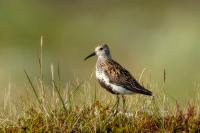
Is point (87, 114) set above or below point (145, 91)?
below

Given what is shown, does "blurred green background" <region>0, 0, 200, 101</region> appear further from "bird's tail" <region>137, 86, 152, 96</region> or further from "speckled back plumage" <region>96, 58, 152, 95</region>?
"bird's tail" <region>137, 86, 152, 96</region>

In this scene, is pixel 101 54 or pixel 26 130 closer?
pixel 26 130

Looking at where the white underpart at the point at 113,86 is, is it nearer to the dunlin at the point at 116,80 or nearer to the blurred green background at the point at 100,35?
the dunlin at the point at 116,80

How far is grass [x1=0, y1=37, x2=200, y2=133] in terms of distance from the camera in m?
14.4

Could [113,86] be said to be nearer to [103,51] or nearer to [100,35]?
[103,51]

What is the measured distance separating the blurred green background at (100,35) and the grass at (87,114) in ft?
29.5

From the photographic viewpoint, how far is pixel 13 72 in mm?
27344

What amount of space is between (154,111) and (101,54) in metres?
1.69

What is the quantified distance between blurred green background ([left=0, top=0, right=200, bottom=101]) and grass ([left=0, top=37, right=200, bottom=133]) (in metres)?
9.01

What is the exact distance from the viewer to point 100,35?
105 ft

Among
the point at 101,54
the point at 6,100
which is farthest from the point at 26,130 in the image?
the point at 101,54

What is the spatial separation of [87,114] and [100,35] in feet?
57.7

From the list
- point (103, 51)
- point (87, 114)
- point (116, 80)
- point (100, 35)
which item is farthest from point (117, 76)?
point (100, 35)

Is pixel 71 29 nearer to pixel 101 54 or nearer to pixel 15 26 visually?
pixel 15 26
